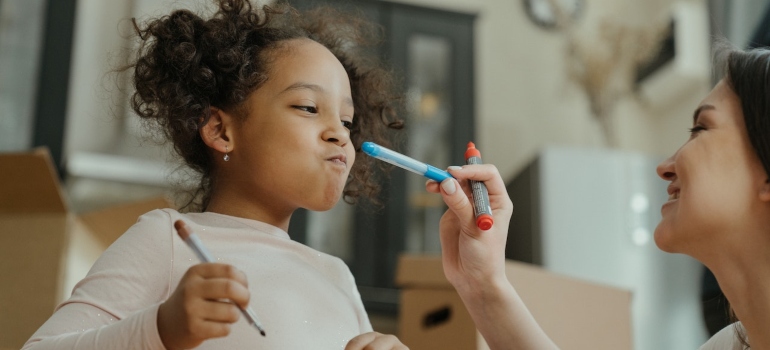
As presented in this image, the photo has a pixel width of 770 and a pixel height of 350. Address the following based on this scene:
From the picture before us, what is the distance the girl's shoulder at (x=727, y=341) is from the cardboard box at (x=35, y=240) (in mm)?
869

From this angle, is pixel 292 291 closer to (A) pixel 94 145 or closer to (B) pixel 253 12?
(B) pixel 253 12

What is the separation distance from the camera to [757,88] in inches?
35.1

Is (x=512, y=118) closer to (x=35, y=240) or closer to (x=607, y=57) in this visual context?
(x=607, y=57)

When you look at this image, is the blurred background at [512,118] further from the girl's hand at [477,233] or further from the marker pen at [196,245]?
the marker pen at [196,245]

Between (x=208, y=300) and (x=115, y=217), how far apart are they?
0.92 m

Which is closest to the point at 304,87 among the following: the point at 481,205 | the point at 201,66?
the point at 201,66

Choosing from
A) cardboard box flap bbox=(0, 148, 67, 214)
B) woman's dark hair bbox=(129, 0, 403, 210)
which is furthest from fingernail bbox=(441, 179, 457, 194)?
cardboard box flap bbox=(0, 148, 67, 214)

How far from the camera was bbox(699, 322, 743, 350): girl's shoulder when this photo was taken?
3.22 feet

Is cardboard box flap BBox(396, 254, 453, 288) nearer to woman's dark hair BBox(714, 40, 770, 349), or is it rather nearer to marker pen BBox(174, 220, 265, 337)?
woman's dark hair BBox(714, 40, 770, 349)

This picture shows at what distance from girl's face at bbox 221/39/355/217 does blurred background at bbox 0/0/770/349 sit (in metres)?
0.30

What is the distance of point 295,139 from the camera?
974mm

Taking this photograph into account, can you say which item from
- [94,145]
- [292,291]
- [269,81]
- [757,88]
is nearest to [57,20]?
[94,145]

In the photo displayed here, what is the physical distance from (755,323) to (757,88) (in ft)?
0.81

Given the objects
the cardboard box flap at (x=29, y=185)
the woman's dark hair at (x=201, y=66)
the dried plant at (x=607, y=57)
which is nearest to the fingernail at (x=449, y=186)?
the woman's dark hair at (x=201, y=66)
